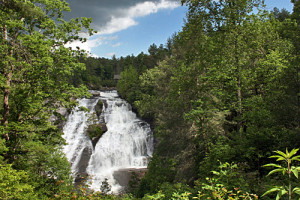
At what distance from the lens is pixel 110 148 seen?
983 inches

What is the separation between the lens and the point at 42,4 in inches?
372

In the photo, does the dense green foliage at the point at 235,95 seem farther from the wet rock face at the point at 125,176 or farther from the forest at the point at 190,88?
the wet rock face at the point at 125,176

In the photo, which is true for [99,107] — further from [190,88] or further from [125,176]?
[190,88]

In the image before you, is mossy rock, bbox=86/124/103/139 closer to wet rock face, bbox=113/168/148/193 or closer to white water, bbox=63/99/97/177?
white water, bbox=63/99/97/177

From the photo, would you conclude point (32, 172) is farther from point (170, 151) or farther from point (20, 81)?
point (170, 151)

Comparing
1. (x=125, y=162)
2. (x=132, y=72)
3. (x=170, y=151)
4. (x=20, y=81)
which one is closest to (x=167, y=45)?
(x=132, y=72)

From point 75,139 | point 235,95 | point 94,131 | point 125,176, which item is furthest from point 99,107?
point 235,95

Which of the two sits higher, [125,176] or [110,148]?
[110,148]

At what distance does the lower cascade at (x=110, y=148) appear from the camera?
22.0 m

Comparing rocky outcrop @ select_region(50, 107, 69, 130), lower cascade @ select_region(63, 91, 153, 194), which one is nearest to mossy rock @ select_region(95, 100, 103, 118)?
lower cascade @ select_region(63, 91, 153, 194)

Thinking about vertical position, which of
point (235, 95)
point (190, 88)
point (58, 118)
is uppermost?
point (190, 88)

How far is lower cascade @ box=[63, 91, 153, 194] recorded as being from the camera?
2197 centimetres

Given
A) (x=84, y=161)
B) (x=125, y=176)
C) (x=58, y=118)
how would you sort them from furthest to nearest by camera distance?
(x=84, y=161) → (x=125, y=176) → (x=58, y=118)

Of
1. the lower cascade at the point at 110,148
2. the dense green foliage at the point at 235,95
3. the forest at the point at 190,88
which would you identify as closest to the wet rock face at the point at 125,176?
the lower cascade at the point at 110,148
